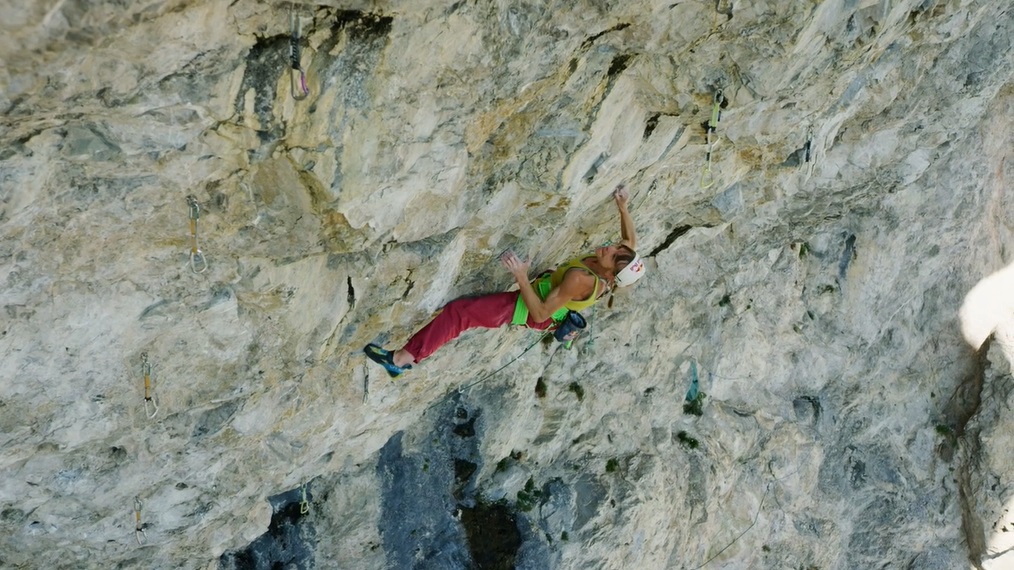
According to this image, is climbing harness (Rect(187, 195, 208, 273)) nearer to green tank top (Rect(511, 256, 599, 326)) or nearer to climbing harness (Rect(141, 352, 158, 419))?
climbing harness (Rect(141, 352, 158, 419))

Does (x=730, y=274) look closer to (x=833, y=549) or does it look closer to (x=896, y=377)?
(x=896, y=377)

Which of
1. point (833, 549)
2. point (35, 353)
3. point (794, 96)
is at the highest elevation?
point (35, 353)

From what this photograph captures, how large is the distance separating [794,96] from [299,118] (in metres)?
3.88

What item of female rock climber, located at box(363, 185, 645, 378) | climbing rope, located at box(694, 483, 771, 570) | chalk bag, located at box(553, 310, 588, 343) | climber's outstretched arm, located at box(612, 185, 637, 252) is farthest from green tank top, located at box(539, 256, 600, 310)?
climbing rope, located at box(694, 483, 771, 570)

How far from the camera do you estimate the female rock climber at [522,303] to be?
6223mm

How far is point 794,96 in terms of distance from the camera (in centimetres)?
627

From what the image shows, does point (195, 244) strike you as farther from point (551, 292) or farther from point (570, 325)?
point (570, 325)

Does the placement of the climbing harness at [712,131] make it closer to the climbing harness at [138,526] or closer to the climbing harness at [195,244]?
the climbing harness at [195,244]

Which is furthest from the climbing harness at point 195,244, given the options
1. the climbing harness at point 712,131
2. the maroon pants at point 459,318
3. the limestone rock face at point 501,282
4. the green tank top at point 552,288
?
the climbing harness at point 712,131

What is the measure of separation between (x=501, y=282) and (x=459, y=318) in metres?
0.56

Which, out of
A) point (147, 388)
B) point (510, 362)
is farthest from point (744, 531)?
point (147, 388)

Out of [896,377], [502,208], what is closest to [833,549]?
[896,377]

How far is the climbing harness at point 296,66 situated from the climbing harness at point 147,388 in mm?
1965

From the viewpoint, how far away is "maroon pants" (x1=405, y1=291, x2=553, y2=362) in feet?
20.5
